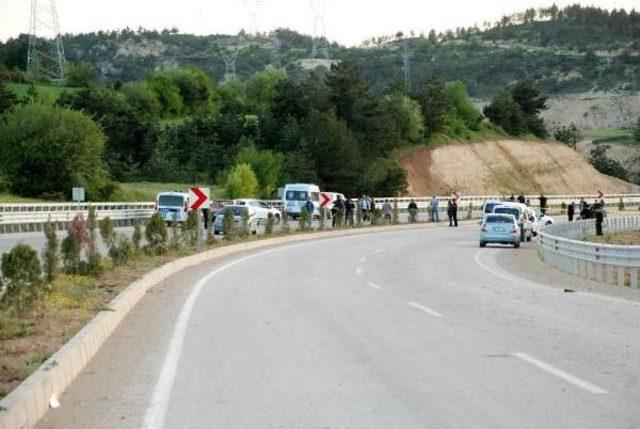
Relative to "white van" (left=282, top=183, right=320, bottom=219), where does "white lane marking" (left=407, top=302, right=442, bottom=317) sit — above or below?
below

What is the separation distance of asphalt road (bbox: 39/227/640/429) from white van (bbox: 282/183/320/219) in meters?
45.4

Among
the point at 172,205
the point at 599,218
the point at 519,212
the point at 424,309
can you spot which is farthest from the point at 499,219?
the point at 424,309

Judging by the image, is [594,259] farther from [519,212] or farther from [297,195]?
[297,195]

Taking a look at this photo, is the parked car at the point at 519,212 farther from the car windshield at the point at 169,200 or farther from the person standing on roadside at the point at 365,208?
the person standing on roadside at the point at 365,208

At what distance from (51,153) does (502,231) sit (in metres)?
39.5

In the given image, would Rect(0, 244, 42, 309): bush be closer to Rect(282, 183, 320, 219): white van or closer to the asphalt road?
the asphalt road

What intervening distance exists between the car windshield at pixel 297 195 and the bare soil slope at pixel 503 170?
39832 mm

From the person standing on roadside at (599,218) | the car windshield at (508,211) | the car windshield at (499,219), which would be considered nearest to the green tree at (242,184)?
the person standing on roadside at (599,218)

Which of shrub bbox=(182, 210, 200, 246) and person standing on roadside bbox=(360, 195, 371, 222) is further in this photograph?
person standing on roadside bbox=(360, 195, 371, 222)

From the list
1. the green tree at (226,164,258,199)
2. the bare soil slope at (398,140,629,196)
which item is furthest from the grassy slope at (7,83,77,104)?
the green tree at (226,164,258,199)

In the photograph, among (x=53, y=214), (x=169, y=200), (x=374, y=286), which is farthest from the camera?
(x=169, y=200)

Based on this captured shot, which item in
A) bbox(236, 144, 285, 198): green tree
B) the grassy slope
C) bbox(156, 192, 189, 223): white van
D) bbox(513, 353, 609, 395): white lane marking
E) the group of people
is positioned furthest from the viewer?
the grassy slope

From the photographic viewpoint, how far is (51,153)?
74750 mm

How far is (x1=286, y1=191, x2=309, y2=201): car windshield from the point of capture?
6968 cm
